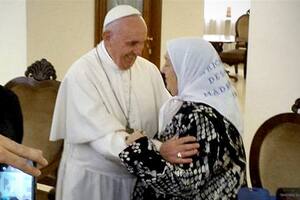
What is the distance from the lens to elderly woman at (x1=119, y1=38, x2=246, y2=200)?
158 cm

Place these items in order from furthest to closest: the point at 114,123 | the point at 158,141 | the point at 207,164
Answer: the point at 114,123 < the point at 158,141 < the point at 207,164

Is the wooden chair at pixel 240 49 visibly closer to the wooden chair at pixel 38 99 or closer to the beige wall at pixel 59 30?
the beige wall at pixel 59 30

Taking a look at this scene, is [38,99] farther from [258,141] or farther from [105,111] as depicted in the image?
[258,141]

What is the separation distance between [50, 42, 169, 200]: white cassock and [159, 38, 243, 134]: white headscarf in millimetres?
386

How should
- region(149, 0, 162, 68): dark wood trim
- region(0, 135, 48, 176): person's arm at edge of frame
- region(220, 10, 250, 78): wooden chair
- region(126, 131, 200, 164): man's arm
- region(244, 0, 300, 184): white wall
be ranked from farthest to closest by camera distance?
1. region(220, 10, 250, 78): wooden chair
2. region(149, 0, 162, 68): dark wood trim
3. region(244, 0, 300, 184): white wall
4. region(126, 131, 200, 164): man's arm
5. region(0, 135, 48, 176): person's arm at edge of frame

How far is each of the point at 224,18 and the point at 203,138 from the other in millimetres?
9789

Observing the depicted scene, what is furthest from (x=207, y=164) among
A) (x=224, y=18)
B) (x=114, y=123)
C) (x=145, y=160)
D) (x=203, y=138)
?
(x=224, y=18)

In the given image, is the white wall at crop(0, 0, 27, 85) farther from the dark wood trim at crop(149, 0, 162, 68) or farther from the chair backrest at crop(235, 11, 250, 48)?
the chair backrest at crop(235, 11, 250, 48)

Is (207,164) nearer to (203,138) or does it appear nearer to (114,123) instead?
(203,138)

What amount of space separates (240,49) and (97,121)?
7399mm

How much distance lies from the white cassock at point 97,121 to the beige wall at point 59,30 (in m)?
2.13

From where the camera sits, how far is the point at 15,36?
412 centimetres

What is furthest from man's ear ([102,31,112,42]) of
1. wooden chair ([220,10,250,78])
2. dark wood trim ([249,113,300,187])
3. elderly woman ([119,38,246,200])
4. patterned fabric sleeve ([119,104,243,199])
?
wooden chair ([220,10,250,78])

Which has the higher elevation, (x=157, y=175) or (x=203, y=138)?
(x=203, y=138)
